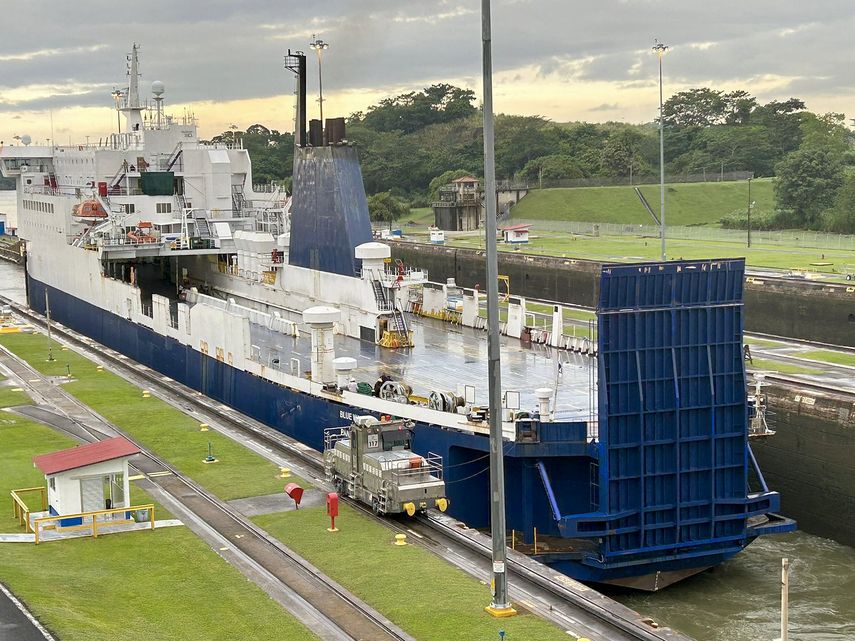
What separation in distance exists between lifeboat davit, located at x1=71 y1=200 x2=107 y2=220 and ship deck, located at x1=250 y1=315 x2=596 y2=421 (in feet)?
59.6

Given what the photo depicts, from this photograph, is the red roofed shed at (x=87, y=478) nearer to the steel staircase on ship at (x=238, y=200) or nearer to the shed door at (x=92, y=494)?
the shed door at (x=92, y=494)

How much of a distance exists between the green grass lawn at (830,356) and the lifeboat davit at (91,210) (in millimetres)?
35177

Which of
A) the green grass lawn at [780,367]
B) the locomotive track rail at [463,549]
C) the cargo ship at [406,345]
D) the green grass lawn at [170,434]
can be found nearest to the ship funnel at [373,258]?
the cargo ship at [406,345]

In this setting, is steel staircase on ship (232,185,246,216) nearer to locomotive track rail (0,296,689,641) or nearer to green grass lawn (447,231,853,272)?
locomotive track rail (0,296,689,641)

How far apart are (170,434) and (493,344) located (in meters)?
19.5

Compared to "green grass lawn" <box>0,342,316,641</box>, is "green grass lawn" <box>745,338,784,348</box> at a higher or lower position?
higher

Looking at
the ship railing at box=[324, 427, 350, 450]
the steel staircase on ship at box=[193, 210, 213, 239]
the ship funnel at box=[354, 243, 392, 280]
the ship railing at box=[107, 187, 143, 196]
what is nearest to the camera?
the ship railing at box=[324, 427, 350, 450]

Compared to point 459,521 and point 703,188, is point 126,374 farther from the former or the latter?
point 703,188

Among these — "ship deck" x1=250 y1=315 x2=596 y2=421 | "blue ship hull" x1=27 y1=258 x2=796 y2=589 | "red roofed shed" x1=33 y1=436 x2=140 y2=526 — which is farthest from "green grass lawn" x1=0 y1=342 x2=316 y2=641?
"ship deck" x1=250 y1=315 x2=596 y2=421

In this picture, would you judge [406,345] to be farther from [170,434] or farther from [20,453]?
[20,453]

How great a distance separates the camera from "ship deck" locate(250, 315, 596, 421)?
32.2m

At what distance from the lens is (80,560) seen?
2470 centimetres

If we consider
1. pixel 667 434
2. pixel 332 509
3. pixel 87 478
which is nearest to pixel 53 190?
pixel 87 478

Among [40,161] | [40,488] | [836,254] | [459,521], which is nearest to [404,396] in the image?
[459,521]
